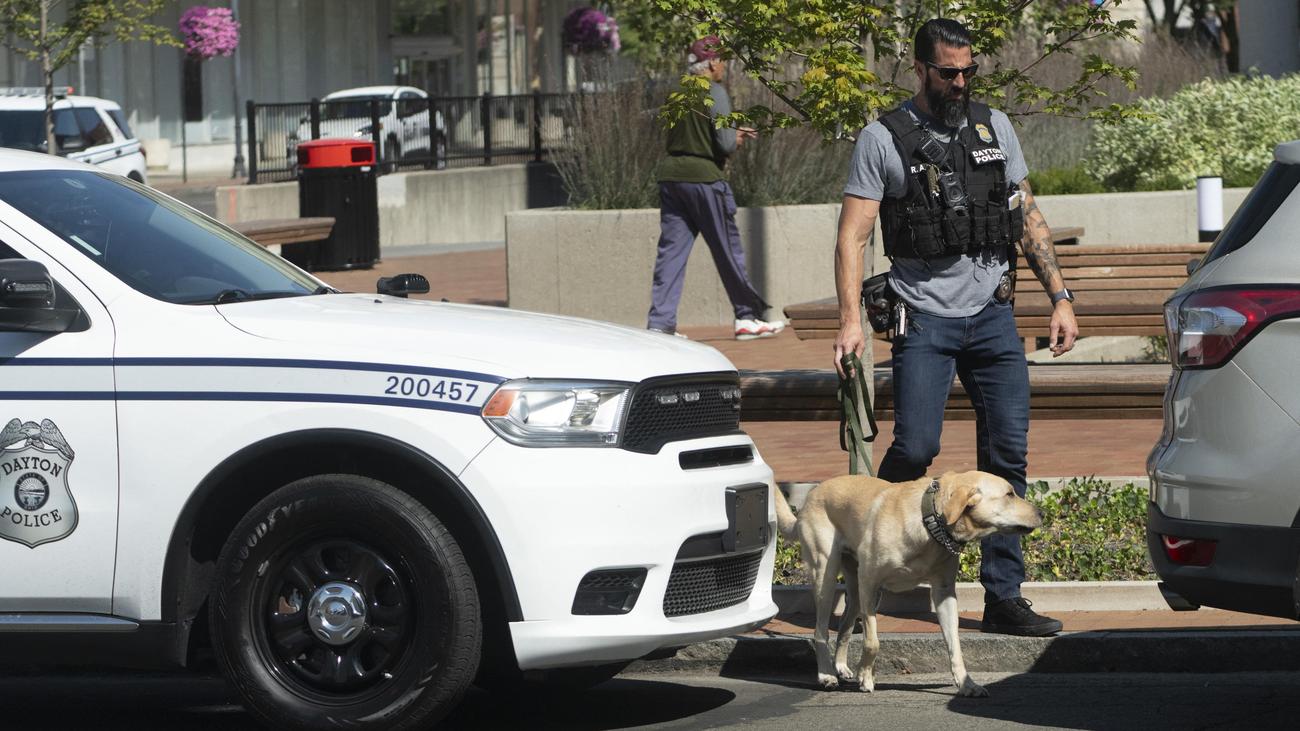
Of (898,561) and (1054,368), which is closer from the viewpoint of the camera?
(898,561)

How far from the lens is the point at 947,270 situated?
6.54m

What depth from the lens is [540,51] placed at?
169 ft

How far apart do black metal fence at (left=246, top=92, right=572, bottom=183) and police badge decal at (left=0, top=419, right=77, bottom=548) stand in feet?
60.8

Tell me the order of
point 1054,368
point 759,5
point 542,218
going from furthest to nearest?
point 542,218
point 1054,368
point 759,5

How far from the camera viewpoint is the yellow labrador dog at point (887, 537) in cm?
585

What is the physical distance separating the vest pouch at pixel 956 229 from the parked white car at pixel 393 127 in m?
19.6

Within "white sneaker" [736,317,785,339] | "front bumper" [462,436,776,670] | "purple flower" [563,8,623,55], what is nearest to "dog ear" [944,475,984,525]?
"front bumper" [462,436,776,670]

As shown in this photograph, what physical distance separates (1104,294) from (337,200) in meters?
11.4

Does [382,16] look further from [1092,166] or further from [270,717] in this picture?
[270,717]

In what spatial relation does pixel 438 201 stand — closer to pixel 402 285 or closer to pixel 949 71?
pixel 402 285

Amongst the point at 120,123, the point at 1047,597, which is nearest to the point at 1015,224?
the point at 1047,597

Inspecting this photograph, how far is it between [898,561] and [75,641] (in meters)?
2.43

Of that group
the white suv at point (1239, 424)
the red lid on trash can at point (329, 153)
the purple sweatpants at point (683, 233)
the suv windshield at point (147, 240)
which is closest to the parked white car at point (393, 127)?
the red lid on trash can at point (329, 153)

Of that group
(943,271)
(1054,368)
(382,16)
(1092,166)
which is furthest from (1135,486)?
(382,16)
